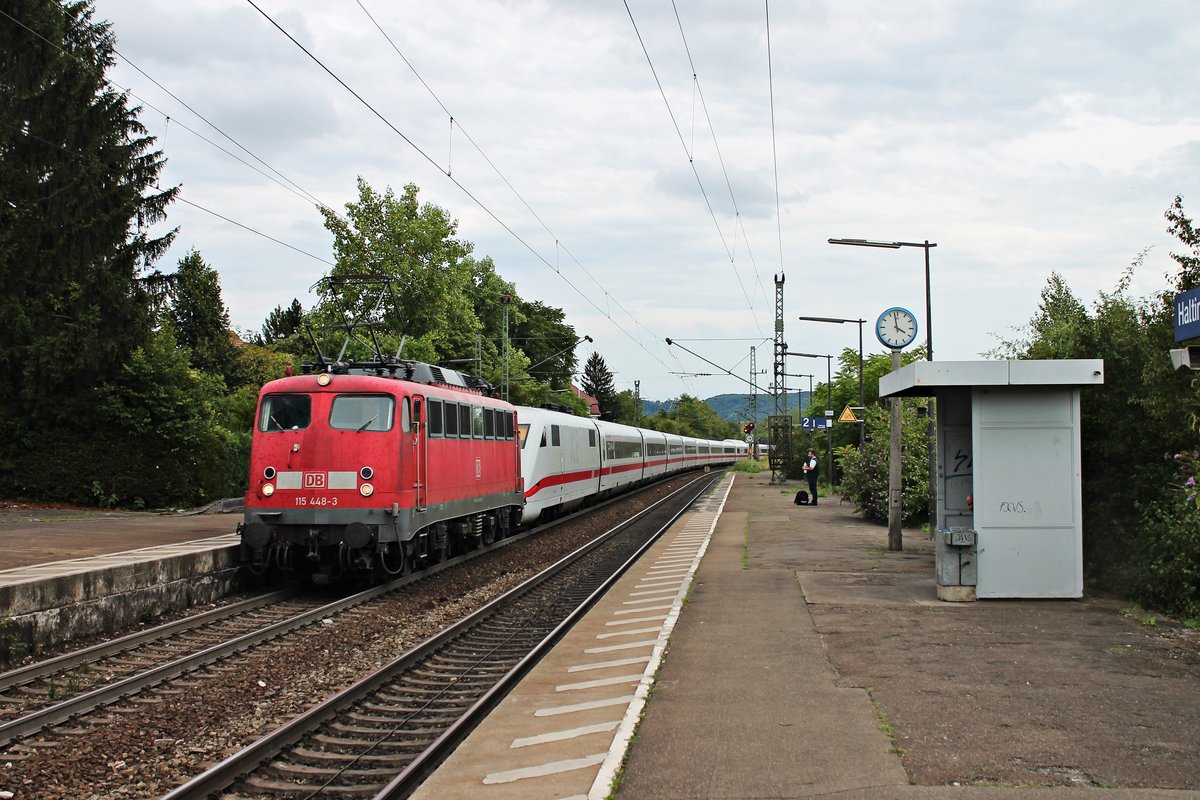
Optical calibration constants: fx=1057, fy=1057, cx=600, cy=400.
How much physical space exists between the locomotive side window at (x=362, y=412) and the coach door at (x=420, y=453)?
60cm

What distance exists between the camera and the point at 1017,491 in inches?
478

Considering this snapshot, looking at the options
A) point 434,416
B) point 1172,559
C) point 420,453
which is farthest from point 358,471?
point 1172,559

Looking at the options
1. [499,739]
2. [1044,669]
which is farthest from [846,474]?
[499,739]

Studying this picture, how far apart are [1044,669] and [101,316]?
87.9 ft

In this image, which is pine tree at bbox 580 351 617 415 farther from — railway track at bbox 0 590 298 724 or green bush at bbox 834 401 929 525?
railway track at bbox 0 590 298 724

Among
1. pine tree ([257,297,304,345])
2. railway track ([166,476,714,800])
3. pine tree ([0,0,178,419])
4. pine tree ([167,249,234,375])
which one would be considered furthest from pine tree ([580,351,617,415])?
railway track ([166,476,714,800])

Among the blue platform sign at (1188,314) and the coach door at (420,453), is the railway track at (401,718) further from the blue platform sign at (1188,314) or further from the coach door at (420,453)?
the blue platform sign at (1188,314)

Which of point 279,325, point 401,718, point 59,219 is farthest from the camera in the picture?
point 279,325

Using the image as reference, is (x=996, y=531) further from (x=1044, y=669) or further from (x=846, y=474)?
(x=846, y=474)

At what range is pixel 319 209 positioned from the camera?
52.0 m

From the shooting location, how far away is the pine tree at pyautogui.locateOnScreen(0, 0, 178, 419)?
91.4 ft

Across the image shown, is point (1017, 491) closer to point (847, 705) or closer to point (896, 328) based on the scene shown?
point (847, 705)

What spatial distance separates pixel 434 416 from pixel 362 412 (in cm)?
170

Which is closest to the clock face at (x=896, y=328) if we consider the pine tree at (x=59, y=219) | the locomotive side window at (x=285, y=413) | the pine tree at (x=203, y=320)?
the locomotive side window at (x=285, y=413)
